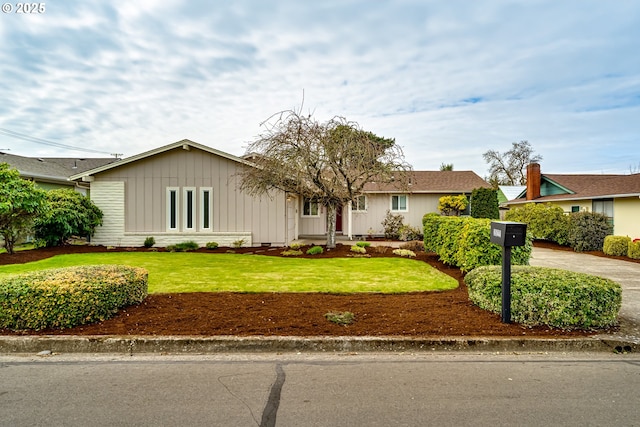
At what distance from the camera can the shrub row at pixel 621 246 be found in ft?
46.6

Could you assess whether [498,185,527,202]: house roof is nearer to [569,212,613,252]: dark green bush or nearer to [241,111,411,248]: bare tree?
[569,212,613,252]: dark green bush

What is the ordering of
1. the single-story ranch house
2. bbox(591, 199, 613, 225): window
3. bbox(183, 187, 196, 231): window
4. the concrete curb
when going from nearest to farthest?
the concrete curb, the single-story ranch house, bbox(183, 187, 196, 231): window, bbox(591, 199, 613, 225): window

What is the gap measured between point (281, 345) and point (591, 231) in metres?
17.9

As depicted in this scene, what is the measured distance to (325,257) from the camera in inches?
513

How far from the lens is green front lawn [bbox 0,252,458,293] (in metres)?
7.88

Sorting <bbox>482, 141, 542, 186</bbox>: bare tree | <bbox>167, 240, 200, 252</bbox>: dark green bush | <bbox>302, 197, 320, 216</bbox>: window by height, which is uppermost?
<bbox>482, 141, 542, 186</bbox>: bare tree

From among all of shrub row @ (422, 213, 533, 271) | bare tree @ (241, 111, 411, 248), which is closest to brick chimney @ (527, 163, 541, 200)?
bare tree @ (241, 111, 411, 248)

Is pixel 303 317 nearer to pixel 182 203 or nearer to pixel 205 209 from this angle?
pixel 205 209

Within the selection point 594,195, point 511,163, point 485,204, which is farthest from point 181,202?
point 511,163

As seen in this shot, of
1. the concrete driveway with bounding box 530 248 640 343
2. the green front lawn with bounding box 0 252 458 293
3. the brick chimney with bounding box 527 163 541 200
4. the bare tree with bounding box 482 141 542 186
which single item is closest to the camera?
the concrete driveway with bounding box 530 248 640 343

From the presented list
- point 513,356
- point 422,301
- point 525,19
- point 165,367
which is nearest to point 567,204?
point 525,19

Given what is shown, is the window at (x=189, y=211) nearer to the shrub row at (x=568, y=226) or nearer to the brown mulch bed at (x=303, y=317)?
the brown mulch bed at (x=303, y=317)

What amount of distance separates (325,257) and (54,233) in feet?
36.6

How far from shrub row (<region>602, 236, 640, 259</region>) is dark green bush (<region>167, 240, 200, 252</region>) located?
17.4 meters
